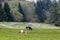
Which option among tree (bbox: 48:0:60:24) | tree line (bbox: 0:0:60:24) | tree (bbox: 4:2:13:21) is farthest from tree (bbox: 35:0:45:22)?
tree (bbox: 4:2:13:21)

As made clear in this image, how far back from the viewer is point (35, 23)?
16750 millimetres

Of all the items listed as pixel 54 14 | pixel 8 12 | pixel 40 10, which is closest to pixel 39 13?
pixel 40 10

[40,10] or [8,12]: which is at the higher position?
[40,10]

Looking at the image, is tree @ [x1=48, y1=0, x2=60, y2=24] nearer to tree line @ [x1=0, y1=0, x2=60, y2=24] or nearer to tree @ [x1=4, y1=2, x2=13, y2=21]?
tree line @ [x1=0, y1=0, x2=60, y2=24]

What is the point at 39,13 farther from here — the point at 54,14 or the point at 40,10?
the point at 54,14

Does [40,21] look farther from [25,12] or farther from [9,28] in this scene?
[9,28]

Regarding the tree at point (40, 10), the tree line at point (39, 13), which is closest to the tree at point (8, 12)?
the tree line at point (39, 13)

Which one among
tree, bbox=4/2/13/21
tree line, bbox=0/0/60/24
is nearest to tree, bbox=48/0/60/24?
tree line, bbox=0/0/60/24

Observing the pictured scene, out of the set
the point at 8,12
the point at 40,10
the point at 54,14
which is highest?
the point at 40,10

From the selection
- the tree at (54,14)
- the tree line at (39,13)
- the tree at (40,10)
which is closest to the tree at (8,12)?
the tree line at (39,13)

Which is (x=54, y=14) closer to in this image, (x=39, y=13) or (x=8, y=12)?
(x=39, y=13)

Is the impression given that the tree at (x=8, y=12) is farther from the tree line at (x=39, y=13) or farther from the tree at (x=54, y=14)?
the tree at (x=54, y=14)

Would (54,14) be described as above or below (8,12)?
below

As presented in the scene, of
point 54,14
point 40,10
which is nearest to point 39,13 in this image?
point 40,10
